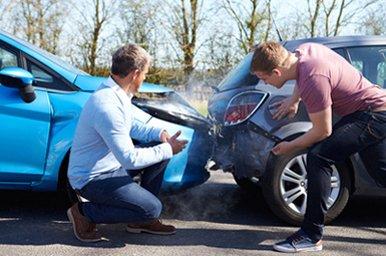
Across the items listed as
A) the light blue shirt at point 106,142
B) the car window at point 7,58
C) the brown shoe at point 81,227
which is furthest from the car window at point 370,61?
the car window at point 7,58

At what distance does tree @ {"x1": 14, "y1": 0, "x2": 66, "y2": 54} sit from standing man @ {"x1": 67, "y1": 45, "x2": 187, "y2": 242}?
17372mm

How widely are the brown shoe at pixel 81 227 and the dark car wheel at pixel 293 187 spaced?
A: 4.09 feet

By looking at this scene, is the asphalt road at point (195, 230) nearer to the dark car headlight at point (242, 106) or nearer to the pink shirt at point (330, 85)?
the dark car headlight at point (242, 106)

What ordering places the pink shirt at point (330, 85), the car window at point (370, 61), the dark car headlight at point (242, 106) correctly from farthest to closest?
the car window at point (370, 61)
the dark car headlight at point (242, 106)
the pink shirt at point (330, 85)

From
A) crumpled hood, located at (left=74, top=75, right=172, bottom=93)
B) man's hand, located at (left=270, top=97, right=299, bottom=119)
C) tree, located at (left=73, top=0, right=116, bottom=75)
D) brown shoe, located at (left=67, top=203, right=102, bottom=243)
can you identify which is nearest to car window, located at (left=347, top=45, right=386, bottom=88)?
man's hand, located at (left=270, top=97, right=299, bottom=119)

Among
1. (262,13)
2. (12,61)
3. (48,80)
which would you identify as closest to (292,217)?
(48,80)

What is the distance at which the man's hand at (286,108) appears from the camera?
11.8ft

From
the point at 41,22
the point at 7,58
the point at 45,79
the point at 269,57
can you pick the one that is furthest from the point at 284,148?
the point at 41,22

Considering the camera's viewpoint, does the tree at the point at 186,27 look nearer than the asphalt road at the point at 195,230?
No

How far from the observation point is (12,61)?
12.5ft

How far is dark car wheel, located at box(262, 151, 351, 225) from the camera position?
3.73 m

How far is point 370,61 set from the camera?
398cm

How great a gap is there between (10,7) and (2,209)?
16.0m

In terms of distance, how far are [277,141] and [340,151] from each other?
0.66m
